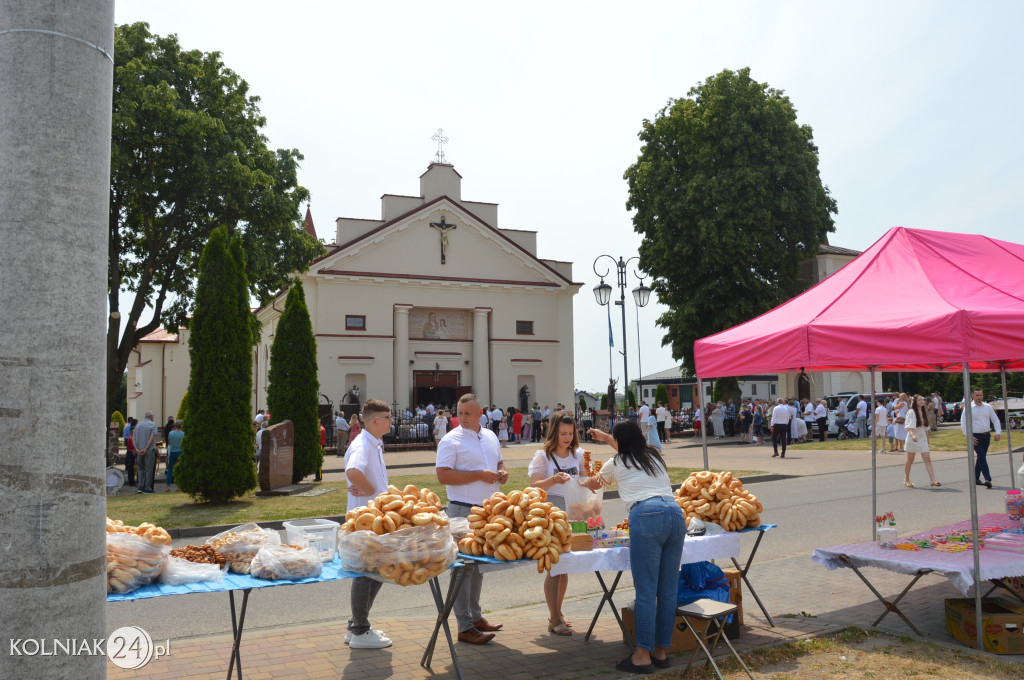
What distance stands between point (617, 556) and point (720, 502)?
1.33 metres

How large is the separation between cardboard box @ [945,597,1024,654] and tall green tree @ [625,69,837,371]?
30755 millimetres

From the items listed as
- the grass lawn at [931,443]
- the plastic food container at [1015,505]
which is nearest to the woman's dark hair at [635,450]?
the plastic food container at [1015,505]

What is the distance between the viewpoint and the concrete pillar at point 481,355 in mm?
41906

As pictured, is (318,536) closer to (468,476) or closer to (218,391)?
(468,476)

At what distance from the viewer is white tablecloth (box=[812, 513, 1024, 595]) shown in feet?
18.1

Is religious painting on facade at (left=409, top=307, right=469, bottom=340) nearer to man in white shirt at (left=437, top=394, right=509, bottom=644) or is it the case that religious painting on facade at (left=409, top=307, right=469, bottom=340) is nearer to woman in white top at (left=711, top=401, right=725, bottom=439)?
woman in white top at (left=711, top=401, right=725, bottom=439)

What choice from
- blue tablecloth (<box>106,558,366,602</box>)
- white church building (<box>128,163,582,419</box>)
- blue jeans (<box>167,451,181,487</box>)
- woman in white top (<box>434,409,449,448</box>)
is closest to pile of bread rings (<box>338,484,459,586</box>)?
blue tablecloth (<box>106,558,366,602</box>)

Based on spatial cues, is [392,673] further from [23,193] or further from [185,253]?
[185,253]

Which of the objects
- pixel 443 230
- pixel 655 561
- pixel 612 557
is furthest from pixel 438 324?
pixel 655 561

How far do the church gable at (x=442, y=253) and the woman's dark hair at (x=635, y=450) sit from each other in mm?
35800

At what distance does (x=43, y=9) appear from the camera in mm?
2223

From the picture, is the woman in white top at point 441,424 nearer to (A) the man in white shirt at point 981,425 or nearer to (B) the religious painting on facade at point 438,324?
(B) the religious painting on facade at point 438,324

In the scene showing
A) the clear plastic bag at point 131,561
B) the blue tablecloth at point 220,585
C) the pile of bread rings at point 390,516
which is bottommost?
the blue tablecloth at point 220,585

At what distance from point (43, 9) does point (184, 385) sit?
63091 millimetres
